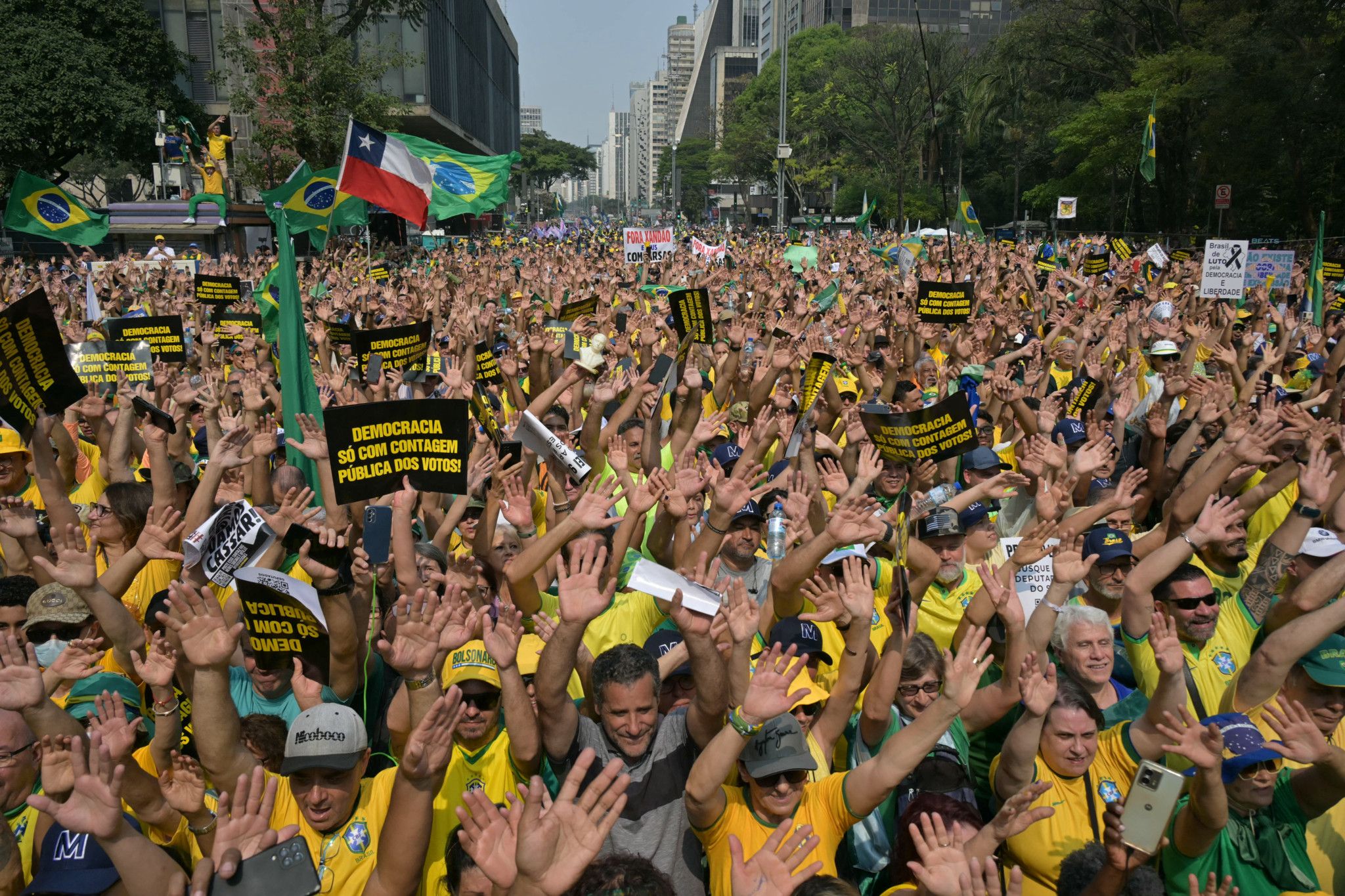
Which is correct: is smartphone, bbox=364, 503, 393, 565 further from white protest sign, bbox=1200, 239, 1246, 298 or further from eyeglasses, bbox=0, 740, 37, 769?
white protest sign, bbox=1200, 239, 1246, 298

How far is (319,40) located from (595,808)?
107ft

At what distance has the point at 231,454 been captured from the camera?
208 inches

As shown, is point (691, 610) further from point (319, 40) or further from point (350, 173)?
point (319, 40)

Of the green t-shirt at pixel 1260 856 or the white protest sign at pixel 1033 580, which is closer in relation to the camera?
the green t-shirt at pixel 1260 856

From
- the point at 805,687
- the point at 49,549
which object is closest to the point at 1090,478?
A: the point at 805,687

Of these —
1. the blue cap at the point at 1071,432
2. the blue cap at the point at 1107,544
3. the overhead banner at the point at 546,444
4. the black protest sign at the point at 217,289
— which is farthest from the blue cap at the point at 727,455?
the black protest sign at the point at 217,289

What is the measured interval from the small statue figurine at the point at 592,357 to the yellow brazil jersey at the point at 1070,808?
4384 mm

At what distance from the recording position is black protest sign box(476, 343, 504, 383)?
8406 mm

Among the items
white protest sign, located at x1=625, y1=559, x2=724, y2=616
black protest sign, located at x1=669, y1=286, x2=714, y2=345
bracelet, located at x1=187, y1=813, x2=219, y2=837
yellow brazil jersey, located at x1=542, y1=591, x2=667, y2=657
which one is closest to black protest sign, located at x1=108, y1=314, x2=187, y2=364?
black protest sign, located at x1=669, y1=286, x2=714, y2=345

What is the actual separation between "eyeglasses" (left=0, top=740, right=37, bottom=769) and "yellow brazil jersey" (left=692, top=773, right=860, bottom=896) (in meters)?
2.06

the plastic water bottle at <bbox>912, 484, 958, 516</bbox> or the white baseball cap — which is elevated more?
the plastic water bottle at <bbox>912, 484, 958, 516</bbox>

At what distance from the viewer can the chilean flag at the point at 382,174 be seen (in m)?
12.0

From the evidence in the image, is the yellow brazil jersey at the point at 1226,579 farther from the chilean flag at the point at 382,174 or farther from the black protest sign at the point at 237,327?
the chilean flag at the point at 382,174

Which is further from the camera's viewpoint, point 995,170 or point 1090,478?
point 995,170
